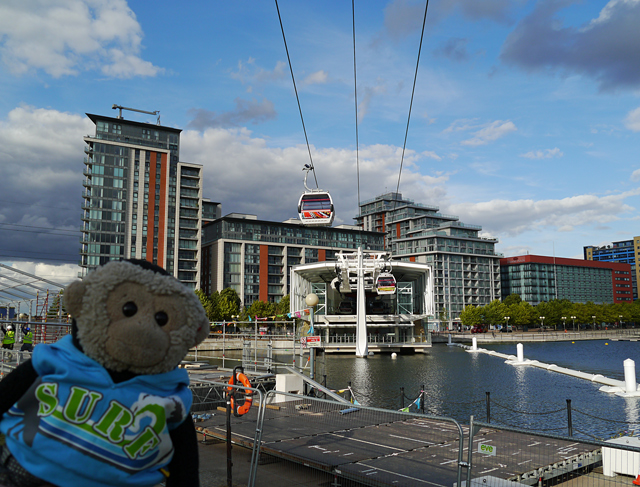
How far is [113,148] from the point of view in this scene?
298 feet

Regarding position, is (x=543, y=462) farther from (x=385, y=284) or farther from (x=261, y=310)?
(x=261, y=310)

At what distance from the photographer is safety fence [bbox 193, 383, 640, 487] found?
23.1ft

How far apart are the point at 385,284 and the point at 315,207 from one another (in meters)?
22.9

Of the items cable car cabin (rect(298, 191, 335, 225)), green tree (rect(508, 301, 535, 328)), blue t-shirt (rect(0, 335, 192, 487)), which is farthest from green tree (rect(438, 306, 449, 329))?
blue t-shirt (rect(0, 335, 192, 487))

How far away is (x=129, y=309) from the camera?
270 cm

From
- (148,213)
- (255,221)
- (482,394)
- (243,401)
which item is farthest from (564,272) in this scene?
(243,401)

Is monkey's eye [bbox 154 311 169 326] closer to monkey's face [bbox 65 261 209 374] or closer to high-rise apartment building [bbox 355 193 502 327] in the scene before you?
monkey's face [bbox 65 261 209 374]

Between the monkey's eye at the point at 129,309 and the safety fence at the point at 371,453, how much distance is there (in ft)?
15.2

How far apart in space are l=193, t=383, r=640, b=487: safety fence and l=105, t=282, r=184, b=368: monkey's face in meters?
4.52

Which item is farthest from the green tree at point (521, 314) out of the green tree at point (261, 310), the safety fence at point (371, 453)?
the safety fence at point (371, 453)

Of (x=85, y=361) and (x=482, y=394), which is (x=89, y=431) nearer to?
(x=85, y=361)

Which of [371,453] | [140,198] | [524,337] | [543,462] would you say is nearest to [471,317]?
[524,337]

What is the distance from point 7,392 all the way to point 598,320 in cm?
14716

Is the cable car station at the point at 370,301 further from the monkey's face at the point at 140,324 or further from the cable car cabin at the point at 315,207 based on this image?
the monkey's face at the point at 140,324
